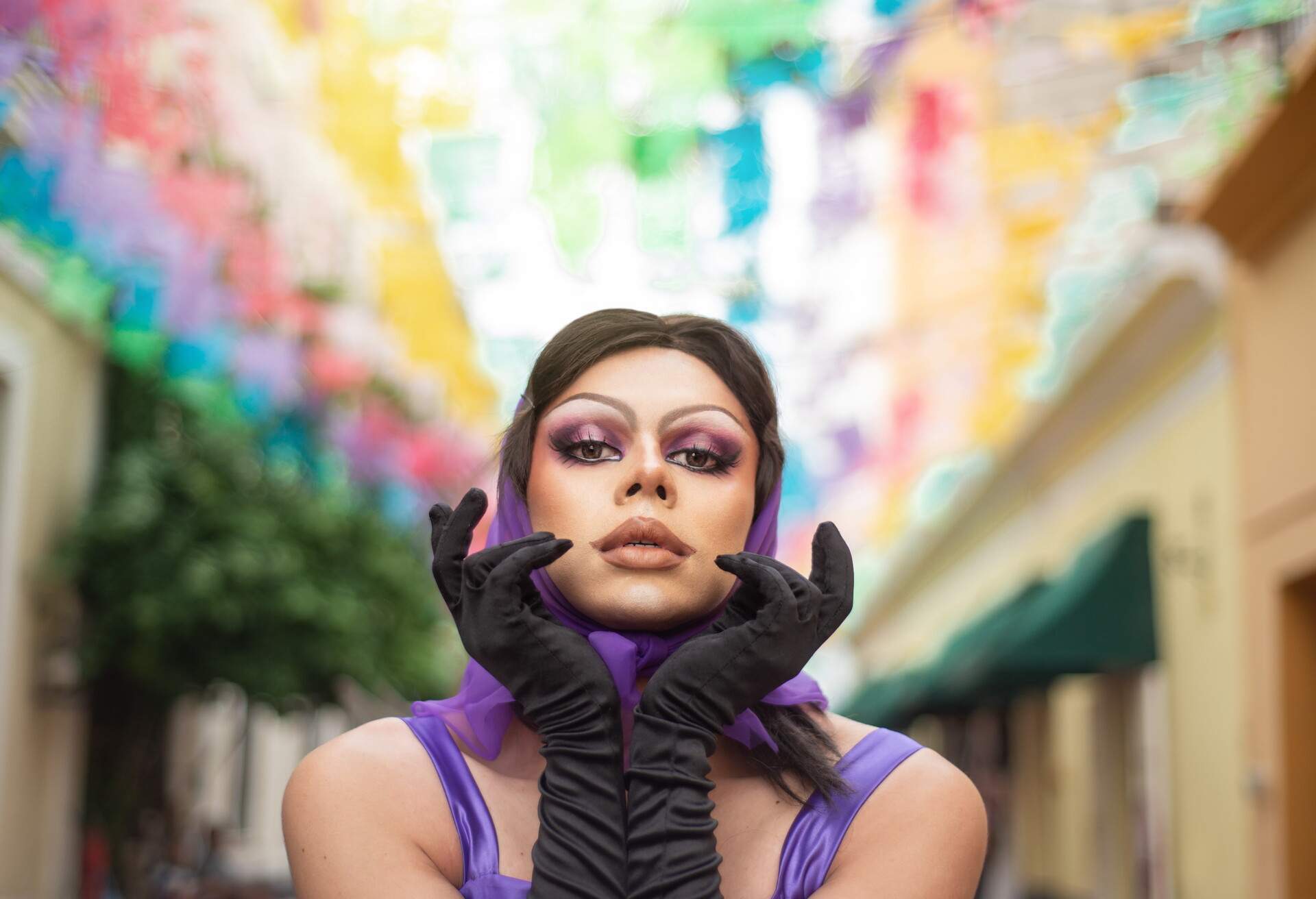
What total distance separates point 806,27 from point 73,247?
3.46m

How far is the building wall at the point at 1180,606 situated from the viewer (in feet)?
28.0

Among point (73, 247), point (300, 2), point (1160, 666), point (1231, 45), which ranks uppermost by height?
point (300, 2)

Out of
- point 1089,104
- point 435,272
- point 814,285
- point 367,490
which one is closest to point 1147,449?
point 814,285

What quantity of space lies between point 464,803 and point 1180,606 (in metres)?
8.35

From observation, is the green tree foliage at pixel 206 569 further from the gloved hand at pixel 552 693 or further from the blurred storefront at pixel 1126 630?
the gloved hand at pixel 552 693

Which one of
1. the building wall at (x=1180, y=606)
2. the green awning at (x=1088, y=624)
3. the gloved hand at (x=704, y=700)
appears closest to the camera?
the gloved hand at (x=704, y=700)

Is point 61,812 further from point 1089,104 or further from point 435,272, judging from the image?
point 1089,104

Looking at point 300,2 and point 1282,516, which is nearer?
point 1282,516

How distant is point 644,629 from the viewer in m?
2.25

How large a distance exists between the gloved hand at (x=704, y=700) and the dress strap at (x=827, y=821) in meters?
0.14

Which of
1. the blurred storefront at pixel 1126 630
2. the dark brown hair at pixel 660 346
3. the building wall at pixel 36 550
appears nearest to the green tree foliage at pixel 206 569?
the building wall at pixel 36 550

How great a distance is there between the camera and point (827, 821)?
2.19 m

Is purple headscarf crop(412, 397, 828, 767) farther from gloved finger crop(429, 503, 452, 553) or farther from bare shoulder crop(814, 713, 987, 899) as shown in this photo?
bare shoulder crop(814, 713, 987, 899)

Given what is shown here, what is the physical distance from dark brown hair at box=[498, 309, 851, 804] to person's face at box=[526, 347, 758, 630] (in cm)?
2
